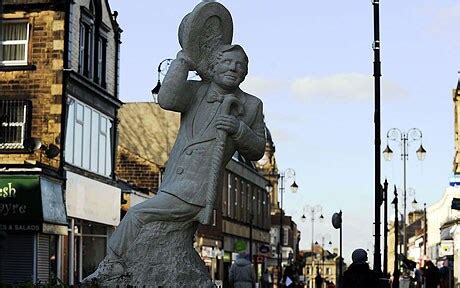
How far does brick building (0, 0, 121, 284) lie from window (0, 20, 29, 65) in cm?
4

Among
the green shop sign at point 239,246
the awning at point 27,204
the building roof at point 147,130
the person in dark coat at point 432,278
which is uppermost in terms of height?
the building roof at point 147,130

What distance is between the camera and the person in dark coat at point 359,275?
46.7 feet

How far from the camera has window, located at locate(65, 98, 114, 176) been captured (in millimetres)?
41562

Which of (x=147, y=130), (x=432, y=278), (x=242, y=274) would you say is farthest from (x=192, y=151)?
(x=147, y=130)

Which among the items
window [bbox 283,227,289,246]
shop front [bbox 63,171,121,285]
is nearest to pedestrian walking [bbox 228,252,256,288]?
shop front [bbox 63,171,121,285]

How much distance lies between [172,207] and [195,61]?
5.11 feet

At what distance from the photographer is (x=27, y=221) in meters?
38.3

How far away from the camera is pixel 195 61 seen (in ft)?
39.4

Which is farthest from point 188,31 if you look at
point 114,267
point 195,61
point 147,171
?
point 147,171

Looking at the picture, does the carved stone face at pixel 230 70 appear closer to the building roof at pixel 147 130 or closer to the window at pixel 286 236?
the building roof at pixel 147 130

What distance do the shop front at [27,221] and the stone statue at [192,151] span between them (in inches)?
1049

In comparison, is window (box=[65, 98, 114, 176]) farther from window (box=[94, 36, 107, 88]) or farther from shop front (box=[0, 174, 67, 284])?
shop front (box=[0, 174, 67, 284])

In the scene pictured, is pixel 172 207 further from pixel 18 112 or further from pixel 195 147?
pixel 18 112

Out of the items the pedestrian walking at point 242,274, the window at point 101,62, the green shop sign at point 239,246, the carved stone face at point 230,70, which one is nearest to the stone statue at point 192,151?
the carved stone face at point 230,70
